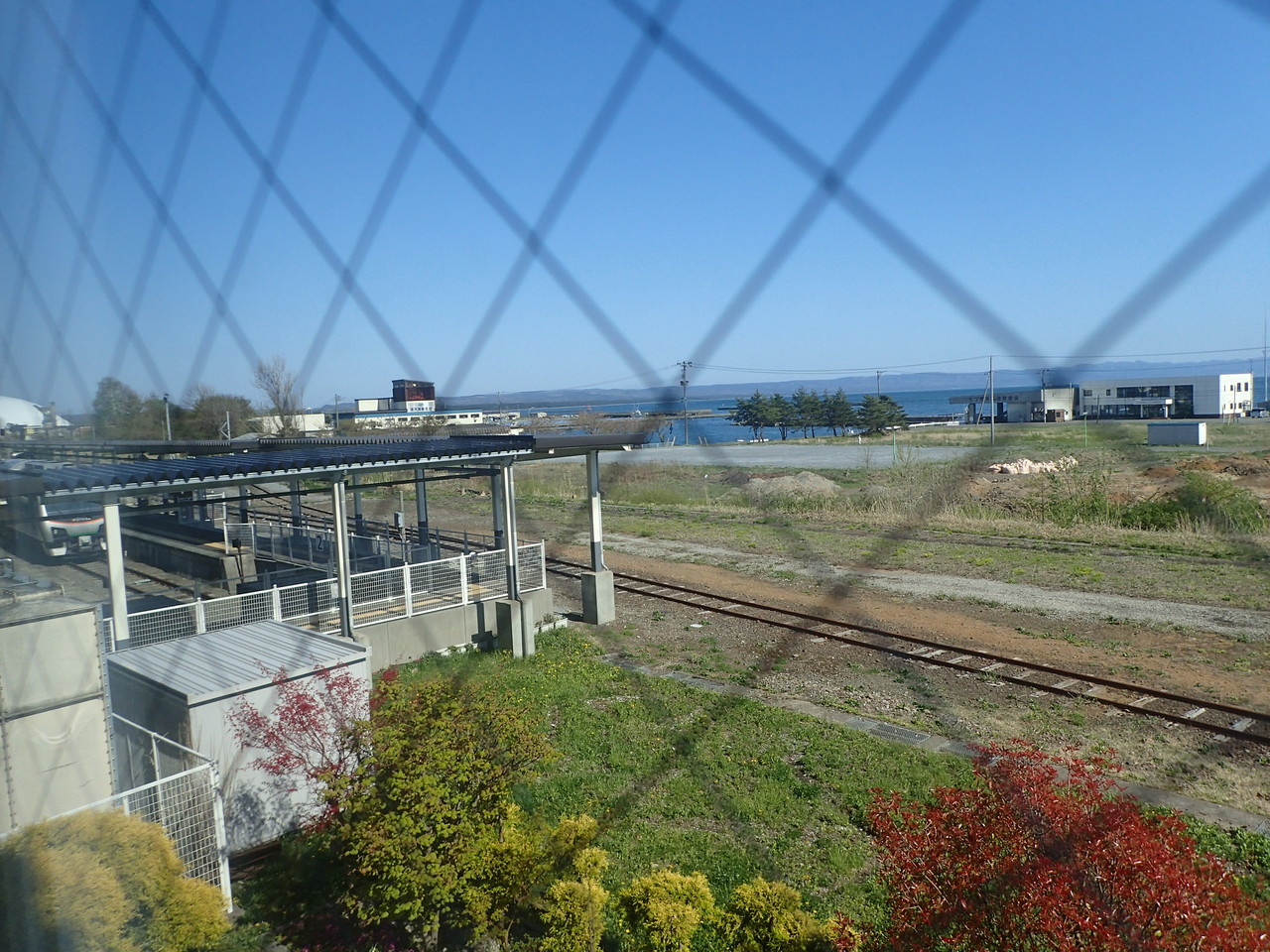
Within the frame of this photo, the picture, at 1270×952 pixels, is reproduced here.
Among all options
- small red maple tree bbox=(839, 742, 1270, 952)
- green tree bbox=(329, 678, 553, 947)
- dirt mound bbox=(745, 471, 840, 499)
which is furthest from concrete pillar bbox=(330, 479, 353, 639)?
dirt mound bbox=(745, 471, 840, 499)

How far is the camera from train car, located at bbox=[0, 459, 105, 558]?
55.1 inches

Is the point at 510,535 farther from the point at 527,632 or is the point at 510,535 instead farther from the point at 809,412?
the point at 809,412

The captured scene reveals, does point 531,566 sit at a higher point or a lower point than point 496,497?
lower

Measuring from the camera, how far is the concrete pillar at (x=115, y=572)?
4586 millimetres

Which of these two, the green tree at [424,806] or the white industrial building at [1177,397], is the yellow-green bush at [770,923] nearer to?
the green tree at [424,806]

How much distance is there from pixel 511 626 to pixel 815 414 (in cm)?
532

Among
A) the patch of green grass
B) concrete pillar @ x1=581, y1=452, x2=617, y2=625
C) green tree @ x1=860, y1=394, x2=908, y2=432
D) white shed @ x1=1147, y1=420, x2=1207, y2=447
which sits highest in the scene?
green tree @ x1=860, y1=394, x2=908, y2=432

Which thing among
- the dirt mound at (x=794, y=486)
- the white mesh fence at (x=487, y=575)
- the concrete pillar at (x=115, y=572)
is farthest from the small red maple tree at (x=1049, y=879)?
the dirt mound at (x=794, y=486)

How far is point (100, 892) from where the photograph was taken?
1946mm

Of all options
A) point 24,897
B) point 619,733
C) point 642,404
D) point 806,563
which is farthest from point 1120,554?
point 24,897

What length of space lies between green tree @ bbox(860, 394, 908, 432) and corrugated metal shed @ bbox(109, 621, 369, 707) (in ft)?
10.0

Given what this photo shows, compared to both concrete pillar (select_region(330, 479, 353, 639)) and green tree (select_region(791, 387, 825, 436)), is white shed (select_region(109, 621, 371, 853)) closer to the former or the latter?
concrete pillar (select_region(330, 479, 353, 639))

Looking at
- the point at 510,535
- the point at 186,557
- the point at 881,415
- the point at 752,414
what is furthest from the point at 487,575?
the point at 881,415

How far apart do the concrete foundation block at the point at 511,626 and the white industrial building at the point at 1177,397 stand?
5.81 meters
